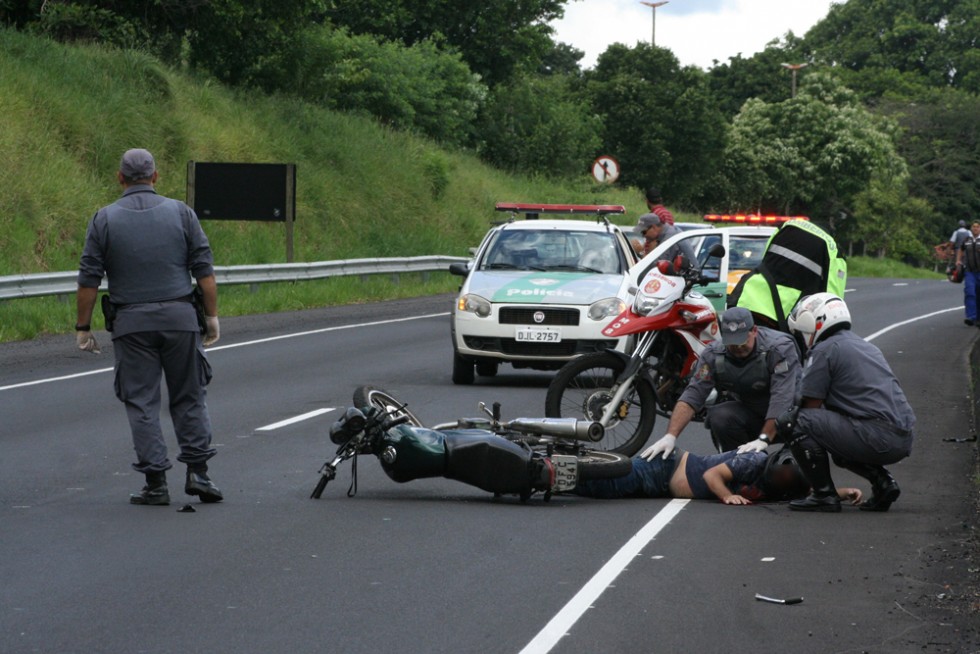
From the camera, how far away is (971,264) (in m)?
27.0

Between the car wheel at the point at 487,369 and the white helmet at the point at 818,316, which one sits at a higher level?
the white helmet at the point at 818,316

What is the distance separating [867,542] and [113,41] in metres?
33.0

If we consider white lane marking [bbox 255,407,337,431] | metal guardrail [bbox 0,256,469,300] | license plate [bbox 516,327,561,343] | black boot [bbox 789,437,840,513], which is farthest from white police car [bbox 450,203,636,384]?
metal guardrail [bbox 0,256,469,300]

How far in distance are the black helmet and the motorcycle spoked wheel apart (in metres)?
2.14

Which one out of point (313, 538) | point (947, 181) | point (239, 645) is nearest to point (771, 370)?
point (313, 538)

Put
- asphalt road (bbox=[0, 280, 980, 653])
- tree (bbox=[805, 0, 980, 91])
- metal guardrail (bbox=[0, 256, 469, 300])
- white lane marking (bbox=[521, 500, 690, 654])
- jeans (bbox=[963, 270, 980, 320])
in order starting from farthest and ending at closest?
tree (bbox=[805, 0, 980, 91]) < jeans (bbox=[963, 270, 980, 320]) < metal guardrail (bbox=[0, 256, 469, 300]) < asphalt road (bbox=[0, 280, 980, 653]) < white lane marking (bbox=[521, 500, 690, 654])

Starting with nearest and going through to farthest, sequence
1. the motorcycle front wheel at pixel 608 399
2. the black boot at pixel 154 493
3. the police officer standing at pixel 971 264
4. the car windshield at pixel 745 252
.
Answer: the black boot at pixel 154 493 < the motorcycle front wheel at pixel 608 399 < the car windshield at pixel 745 252 < the police officer standing at pixel 971 264

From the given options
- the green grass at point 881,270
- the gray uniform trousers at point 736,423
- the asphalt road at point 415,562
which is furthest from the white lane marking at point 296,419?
the green grass at point 881,270

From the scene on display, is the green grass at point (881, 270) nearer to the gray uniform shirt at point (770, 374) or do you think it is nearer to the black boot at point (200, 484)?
the gray uniform shirt at point (770, 374)

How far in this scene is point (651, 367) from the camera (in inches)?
469

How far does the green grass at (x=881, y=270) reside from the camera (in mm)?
68875

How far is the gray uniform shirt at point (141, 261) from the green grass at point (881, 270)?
56.9 meters

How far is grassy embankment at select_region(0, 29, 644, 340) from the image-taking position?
29.5m

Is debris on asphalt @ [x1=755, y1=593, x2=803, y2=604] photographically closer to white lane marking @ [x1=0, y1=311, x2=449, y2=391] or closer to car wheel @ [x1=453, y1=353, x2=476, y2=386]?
car wheel @ [x1=453, y1=353, x2=476, y2=386]
